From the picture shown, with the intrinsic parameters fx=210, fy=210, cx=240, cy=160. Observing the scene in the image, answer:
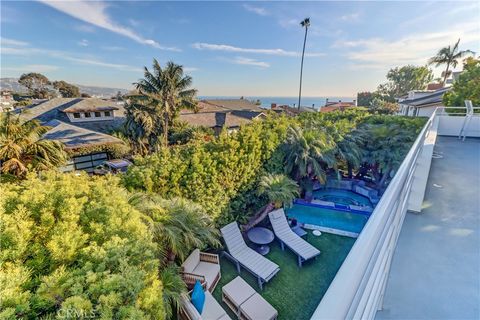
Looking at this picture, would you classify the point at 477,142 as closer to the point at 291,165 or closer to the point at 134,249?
the point at 291,165

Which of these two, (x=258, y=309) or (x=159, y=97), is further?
(x=159, y=97)

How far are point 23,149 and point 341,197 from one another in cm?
1630

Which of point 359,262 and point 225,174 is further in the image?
point 225,174

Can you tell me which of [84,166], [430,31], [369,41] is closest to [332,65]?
[369,41]

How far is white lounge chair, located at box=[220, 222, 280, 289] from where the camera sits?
681 centimetres

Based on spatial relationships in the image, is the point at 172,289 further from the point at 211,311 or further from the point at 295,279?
the point at 295,279

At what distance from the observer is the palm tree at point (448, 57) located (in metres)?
32.8

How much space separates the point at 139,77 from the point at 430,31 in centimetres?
1863

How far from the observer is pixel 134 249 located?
3.09 metres

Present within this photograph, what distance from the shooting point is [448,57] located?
33594mm

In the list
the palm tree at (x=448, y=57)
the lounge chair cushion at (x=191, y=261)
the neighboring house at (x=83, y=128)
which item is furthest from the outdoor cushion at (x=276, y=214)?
the palm tree at (x=448, y=57)

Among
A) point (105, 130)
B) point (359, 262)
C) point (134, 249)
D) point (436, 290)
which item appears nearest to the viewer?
point (359, 262)

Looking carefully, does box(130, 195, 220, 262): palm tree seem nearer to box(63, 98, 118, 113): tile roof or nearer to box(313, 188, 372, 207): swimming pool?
box(313, 188, 372, 207): swimming pool

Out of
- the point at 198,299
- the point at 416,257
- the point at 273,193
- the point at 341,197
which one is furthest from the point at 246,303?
the point at 341,197
